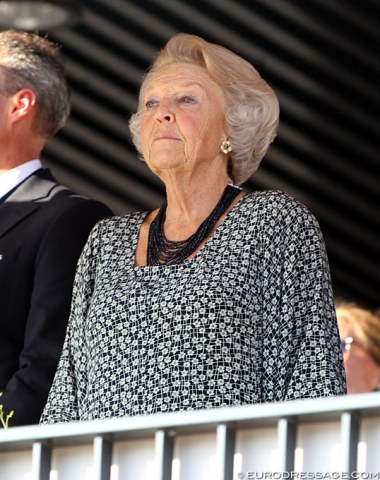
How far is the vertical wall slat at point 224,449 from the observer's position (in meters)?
2.64

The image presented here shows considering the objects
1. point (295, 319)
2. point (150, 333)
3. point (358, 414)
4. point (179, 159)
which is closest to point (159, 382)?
point (150, 333)

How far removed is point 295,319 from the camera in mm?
3404

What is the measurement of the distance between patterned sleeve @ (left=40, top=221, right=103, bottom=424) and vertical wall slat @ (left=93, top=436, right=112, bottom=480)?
2.80ft

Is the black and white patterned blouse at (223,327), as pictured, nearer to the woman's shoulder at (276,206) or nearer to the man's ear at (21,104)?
the woman's shoulder at (276,206)

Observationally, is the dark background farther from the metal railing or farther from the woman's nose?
the metal railing

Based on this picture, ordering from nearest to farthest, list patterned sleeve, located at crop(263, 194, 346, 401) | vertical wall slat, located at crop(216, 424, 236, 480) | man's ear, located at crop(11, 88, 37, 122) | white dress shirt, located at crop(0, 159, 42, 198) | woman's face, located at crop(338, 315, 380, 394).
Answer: vertical wall slat, located at crop(216, 424, 236, 480), patterned sleeve, located at crop(263, 194, 346, 401), white dress shirt, located at crop(0, 159, 42, 198), man's ear, located at crop(11, 88, 37, 122), woman's face, located at crop(338, 315, 380, 394)

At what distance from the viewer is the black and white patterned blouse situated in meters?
3.37

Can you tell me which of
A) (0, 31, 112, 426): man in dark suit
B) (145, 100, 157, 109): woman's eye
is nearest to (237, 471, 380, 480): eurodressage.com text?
(0, 31, 112, 426): man in dark suit

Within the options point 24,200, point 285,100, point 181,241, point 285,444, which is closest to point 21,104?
point 24,200

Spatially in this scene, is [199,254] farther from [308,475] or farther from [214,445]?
[308,475]

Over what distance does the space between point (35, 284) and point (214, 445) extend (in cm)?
144

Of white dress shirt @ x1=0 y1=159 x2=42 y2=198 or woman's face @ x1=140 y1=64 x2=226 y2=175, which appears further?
white dress shirt @ x1=0 y1=159 x2=42 y2=198

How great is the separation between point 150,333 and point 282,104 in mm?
5505

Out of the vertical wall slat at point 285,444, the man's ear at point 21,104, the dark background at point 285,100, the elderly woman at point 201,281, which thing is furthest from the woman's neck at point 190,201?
the dark background at point 285,100
